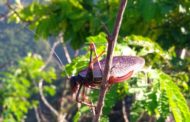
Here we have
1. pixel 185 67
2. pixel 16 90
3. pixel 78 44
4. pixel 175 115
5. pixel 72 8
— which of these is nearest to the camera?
pixel 175 115

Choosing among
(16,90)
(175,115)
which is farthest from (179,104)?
(16,90)

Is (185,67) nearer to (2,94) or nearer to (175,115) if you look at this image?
(175,115)

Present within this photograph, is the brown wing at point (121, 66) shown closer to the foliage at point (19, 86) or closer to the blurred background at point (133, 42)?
the blurred background at point (133, 42)

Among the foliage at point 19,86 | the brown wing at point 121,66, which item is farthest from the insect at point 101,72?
the foliage at point 19,86

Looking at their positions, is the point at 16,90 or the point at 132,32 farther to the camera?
the point at 16,90

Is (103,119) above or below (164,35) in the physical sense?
below

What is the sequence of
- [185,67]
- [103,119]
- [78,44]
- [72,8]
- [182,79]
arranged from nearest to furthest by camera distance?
[103,119] → [182,79] → [185,67] → [72,8] → [78,44]
